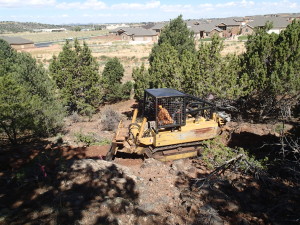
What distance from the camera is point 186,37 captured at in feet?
72.6

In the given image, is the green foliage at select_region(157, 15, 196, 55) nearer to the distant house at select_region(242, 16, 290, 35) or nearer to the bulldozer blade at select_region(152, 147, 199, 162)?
the bulldozer blade at select_region(152, 147, 199, 162)

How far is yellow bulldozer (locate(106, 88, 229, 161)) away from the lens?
7789mm

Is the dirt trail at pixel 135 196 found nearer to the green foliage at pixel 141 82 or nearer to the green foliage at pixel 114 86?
the green foliage at pixel 141 82

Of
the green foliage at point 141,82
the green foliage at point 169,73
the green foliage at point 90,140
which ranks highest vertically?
the green foliage at point 169,73

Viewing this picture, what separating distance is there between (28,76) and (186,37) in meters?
14.8

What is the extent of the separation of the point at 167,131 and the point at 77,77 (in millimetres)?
11711

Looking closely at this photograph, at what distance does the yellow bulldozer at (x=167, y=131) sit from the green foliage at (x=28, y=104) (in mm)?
5059

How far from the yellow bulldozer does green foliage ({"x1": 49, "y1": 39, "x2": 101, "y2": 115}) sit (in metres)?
9.83

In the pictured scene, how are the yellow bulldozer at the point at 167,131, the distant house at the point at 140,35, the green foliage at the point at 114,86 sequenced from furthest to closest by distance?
the distant house at the point at 140,35 < the green foliage at the point at 114,86 < the yellow bulldozer at the point at 167,131

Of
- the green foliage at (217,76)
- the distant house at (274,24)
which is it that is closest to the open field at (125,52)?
the distant house at (274,24)

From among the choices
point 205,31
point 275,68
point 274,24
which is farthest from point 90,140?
point 274,24

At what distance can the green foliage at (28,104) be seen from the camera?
9.98 meters

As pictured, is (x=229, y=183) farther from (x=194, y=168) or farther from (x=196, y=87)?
(x=196, y=87)

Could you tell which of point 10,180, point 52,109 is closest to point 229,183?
point 10,180
